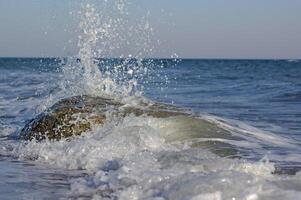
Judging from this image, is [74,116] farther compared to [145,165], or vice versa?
[74,116]

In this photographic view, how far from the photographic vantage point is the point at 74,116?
7.29 metres

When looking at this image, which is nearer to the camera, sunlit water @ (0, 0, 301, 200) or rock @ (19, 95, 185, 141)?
sunlit water @ (0, 0, 301, 200)

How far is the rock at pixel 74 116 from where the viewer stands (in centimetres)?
705

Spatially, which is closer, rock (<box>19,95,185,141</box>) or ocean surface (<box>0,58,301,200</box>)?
ocean surface (<box>0,58,301,200</box>)

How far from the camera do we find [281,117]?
10617 millimetres

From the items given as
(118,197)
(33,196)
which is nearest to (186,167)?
(118,197)

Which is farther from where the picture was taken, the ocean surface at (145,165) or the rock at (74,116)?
the rock at (74,116)

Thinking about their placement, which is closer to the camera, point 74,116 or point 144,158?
point 144,158

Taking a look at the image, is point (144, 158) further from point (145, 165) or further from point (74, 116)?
point (74, 116)

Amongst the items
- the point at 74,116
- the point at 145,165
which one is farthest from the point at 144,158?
the point at 74,116

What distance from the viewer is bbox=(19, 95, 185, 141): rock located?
23.1 feet

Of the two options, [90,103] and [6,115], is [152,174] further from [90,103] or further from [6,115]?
[6,115]

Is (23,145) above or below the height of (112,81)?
below

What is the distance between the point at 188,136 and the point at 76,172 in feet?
6.45
